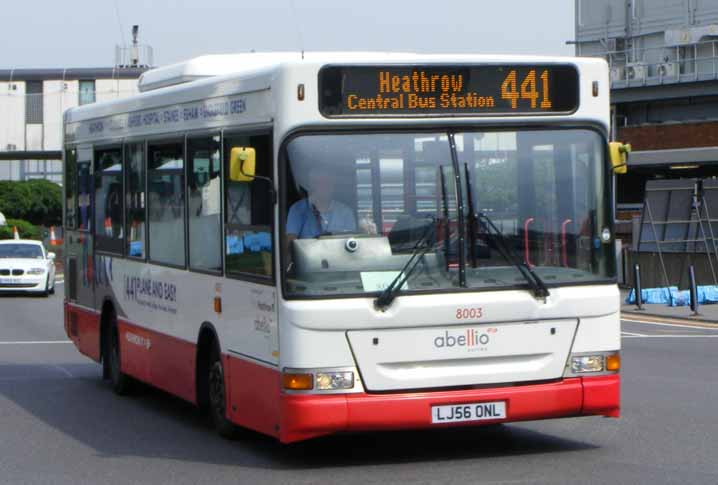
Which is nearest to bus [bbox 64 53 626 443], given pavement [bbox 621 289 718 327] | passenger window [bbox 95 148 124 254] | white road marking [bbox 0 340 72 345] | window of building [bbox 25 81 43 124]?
passenger window [bbox 95 148 124 254]

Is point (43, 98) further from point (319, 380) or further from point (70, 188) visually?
point (319, 380)

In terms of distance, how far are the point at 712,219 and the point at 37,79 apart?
40.5 m

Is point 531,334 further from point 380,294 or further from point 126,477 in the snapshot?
point 126,477

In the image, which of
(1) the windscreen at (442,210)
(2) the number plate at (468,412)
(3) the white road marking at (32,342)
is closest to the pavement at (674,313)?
(3) the white road marking at (32,342)

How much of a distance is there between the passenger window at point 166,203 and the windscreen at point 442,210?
2709 millimetres

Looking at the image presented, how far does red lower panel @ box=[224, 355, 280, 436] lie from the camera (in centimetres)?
932

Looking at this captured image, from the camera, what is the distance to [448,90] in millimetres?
9516

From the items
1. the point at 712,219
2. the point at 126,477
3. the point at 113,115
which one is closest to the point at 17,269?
the point at 712,219

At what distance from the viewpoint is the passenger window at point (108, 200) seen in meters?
13.9

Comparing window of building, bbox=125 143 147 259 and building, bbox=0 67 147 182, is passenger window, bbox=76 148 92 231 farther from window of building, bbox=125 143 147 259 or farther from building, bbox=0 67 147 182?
building, bbox=0 67 147 182

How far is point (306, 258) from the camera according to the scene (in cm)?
916

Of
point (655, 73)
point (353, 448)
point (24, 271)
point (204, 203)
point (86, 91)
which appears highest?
point (655, 73)

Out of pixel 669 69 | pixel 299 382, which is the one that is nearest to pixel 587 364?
pixel 299 382

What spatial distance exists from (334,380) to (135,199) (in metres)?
4.82
